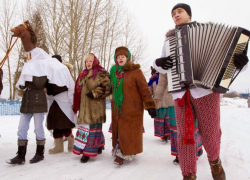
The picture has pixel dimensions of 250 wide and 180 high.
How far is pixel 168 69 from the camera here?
219cm

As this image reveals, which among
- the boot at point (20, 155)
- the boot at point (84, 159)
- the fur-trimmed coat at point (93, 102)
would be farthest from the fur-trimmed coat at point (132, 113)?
the boot at point (20, 155)

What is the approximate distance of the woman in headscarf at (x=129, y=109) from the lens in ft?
9.87

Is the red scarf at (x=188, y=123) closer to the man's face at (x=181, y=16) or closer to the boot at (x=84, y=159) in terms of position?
the man's face at (x=181, y=16)

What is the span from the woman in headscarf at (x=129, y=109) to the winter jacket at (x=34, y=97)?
105cm

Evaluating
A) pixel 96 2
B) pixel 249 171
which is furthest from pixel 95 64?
pixel 96 2

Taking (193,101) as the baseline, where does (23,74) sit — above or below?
above

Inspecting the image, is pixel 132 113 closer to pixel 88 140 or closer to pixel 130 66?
pixel 130 66

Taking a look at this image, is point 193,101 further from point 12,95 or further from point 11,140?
point 12,95

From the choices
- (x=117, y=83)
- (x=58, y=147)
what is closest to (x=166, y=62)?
(x=117, y=83)

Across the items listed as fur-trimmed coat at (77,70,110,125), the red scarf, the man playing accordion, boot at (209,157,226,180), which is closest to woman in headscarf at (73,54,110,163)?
fur-trimmed coat at (77,70,110,125)

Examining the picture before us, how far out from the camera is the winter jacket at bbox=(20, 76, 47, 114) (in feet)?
9.88

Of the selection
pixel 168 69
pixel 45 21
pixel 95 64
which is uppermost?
pixel 45 21

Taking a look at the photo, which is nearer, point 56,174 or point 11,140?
point 56,174

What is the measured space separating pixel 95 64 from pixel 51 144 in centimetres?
199
